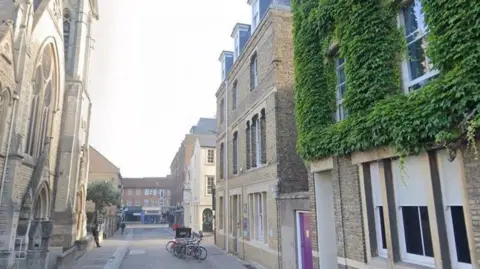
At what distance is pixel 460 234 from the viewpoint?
503 cm

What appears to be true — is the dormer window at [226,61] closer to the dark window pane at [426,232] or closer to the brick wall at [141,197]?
the dark window pane at [426,232]

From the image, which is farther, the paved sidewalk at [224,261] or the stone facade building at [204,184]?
the stone facade building at [204,184]

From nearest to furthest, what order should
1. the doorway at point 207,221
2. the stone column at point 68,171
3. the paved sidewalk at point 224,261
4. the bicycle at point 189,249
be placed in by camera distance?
the paved sidewalk at point 224,261
the bicycle at point 189,249
the stone column at point 68,171
the doorway at point 207,221

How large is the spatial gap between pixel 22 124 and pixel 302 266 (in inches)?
496

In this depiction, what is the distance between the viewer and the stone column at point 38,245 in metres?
12.0

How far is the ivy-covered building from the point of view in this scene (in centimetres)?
481

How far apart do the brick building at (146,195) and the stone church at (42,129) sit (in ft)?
201

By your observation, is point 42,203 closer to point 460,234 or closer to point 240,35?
point 240,35

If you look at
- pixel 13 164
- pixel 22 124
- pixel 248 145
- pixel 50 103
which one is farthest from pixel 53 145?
pixel 248 145

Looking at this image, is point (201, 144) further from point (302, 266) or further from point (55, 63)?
point (302, 266)

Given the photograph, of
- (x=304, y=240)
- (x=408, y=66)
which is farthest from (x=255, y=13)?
(x=408, y=66)

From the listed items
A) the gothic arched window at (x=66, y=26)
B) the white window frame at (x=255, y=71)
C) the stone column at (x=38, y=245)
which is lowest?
the stone column at (x=38, y=245)

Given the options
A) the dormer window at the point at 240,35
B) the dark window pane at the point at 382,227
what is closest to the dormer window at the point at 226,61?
the dormer window at the point at 240,35

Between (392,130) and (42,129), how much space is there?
18362mm
